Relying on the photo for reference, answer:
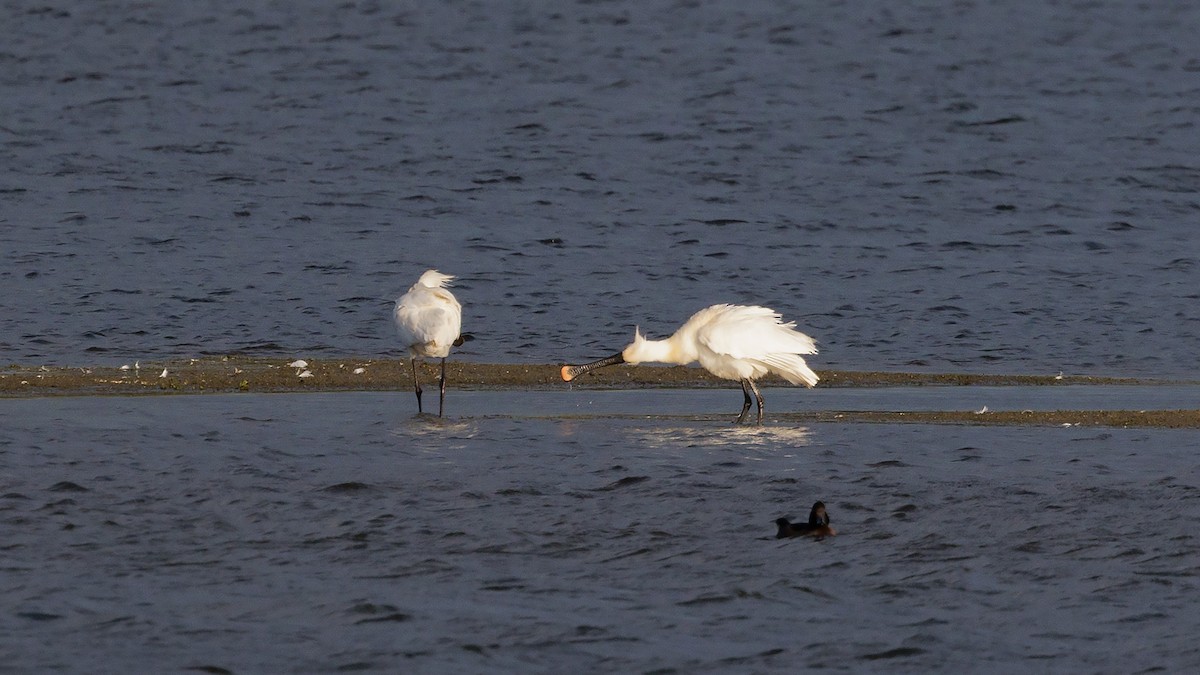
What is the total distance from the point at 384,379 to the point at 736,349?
3.05 m

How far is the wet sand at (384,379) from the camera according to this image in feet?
45.7

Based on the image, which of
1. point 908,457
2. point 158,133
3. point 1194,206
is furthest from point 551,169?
point 908,457

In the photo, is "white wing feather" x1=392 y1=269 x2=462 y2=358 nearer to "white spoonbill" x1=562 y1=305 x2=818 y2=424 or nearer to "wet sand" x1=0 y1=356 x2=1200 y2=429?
"wet sand" x1=0 y1=356 x2=1200 y2=429

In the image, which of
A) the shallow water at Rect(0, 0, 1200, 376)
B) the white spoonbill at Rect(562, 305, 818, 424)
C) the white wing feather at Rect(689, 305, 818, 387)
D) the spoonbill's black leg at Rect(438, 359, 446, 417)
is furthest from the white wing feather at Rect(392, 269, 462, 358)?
the white wing feather at Rect(689, 305, 818, 387)

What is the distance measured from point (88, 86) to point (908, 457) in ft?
75.2

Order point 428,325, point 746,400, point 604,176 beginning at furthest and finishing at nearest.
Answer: point 604,176 → point 428,325 → point 746,400

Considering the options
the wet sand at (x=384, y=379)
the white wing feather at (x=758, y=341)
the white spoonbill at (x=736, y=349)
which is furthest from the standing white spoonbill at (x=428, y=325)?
the white wing feather at (x=758, y=341)

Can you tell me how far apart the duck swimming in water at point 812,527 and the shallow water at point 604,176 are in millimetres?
6406

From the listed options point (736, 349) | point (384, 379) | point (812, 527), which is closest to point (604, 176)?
point (384, 379)

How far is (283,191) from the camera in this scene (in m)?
24.2

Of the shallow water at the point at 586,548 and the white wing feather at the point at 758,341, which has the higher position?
the white wing feather at the point at 758,341

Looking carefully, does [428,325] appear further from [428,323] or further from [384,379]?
[384,379]

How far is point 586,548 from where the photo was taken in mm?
9344

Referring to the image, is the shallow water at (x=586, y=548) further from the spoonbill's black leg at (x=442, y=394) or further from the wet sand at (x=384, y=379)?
the wet sand at (x=384, y=379)
